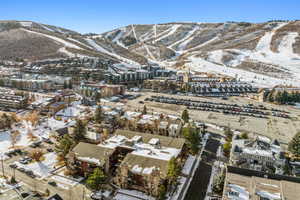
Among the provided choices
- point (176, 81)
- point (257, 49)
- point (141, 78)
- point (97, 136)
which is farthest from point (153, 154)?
point (257, 49)

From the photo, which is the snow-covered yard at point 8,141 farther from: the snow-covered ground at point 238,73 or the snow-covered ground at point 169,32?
the snow-covered ground at point 169,32

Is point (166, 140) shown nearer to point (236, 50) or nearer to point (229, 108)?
point (229, 108)

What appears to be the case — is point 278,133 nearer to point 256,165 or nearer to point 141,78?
point 256,165

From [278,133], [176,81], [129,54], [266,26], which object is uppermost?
[266,26]

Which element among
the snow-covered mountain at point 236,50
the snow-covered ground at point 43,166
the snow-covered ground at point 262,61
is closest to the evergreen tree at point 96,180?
the snow-covered ground at point 43,166

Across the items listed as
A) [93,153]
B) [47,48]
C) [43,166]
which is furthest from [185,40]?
[43,166]

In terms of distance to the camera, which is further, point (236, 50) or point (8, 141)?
point (236, 50)
